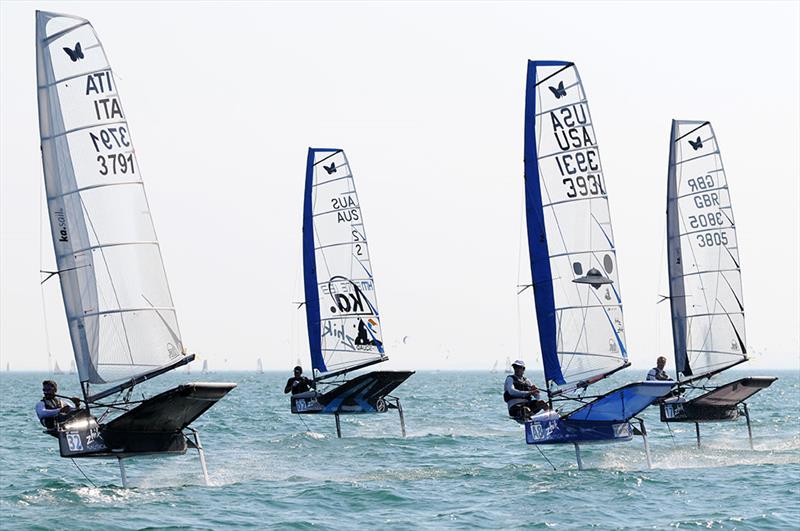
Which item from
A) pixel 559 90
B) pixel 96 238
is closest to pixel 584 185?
pixel 559 90

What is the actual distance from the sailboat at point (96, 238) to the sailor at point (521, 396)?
5133 mm

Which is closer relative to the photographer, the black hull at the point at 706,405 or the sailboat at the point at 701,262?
the black hull at the point at 706,405

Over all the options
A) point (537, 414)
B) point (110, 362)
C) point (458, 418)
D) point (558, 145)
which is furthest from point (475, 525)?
point (458, 418)

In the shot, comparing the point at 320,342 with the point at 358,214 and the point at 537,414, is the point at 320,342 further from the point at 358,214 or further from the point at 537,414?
the point at 537,414

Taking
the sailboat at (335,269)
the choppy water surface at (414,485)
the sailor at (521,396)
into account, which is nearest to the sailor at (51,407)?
the choppy water surface at (414,485)

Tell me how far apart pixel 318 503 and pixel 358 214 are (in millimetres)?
14362

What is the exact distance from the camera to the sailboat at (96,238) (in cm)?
1850

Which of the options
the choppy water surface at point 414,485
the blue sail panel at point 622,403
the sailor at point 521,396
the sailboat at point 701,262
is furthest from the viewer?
the sailboat at point 701,262

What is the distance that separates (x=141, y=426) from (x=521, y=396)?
A: 6.20 m

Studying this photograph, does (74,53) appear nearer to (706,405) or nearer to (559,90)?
(559,90)

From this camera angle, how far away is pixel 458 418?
129ft

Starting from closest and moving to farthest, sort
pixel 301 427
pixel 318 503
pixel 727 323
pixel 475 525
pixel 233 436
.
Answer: pixel 475 525
pixel 318 503
pixel 727 323
pixel 233 436
pixel 301 427

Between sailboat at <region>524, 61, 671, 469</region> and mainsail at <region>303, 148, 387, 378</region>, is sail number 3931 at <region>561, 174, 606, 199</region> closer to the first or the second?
sailboat at <region>524, 61, 671, 469</region>

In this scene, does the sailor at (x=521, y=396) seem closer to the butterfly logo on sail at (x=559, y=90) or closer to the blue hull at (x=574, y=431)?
the blue hull at (x=574, y=431)
